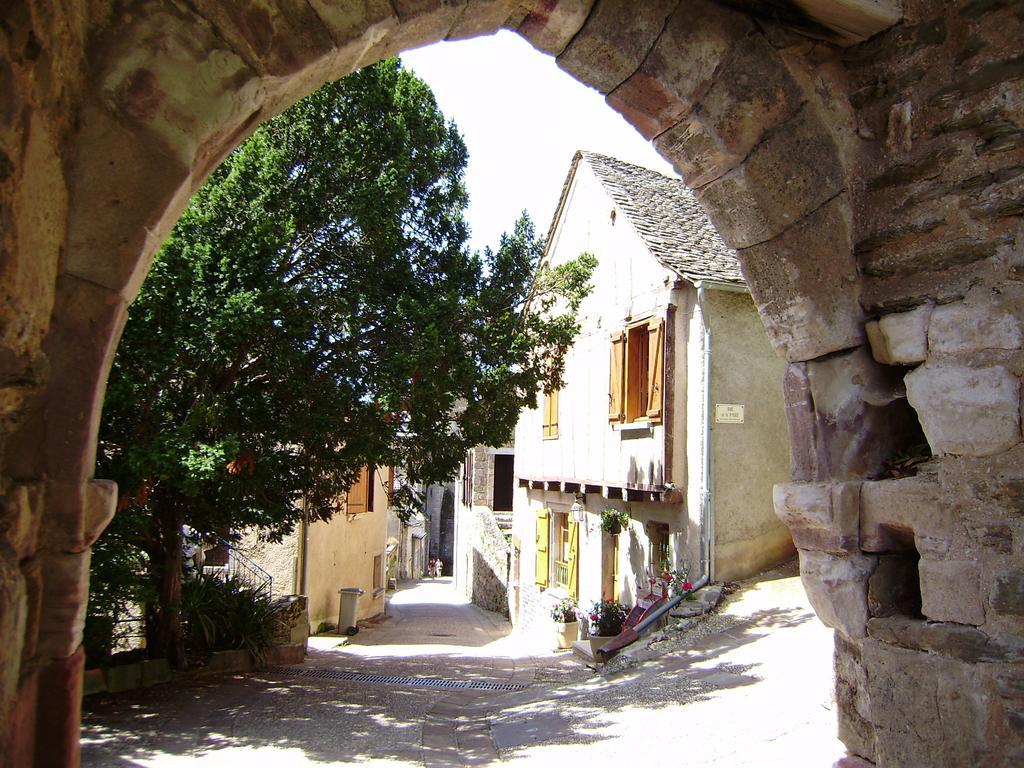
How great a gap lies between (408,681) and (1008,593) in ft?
22.6

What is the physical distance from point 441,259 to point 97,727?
4.83 metres

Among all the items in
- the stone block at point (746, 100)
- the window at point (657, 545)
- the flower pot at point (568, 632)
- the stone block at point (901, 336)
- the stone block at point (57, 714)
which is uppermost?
the stone block at point (746, 100)

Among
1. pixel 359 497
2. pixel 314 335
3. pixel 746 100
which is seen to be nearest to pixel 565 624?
pixel 314 335

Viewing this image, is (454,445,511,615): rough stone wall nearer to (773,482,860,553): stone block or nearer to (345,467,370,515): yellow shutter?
(345,467,370,515): yellow shutter

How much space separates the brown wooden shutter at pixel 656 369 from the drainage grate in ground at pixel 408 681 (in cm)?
357

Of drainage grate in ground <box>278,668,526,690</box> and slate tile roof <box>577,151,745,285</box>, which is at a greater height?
slate tile roof <box>577,151,745,285</box>

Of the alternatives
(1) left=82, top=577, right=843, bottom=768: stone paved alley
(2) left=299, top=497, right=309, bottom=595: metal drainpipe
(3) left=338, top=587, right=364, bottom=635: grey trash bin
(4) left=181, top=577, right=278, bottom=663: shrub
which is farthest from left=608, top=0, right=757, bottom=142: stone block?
(3) left=338, top=587, right=364, bottom=635: grey trash bin

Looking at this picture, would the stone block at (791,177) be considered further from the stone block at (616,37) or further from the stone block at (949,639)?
the stone block at (949,639)

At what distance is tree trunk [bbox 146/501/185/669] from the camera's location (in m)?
7.98

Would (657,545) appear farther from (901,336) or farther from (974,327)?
(974,327)

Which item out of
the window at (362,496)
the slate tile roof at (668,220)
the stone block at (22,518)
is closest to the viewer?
the stone block at (22,518)

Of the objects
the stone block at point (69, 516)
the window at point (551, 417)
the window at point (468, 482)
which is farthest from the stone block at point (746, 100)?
the window at point (468, 482)

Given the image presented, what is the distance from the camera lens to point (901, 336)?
107 inches

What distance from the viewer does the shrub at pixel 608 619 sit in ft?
31.6
